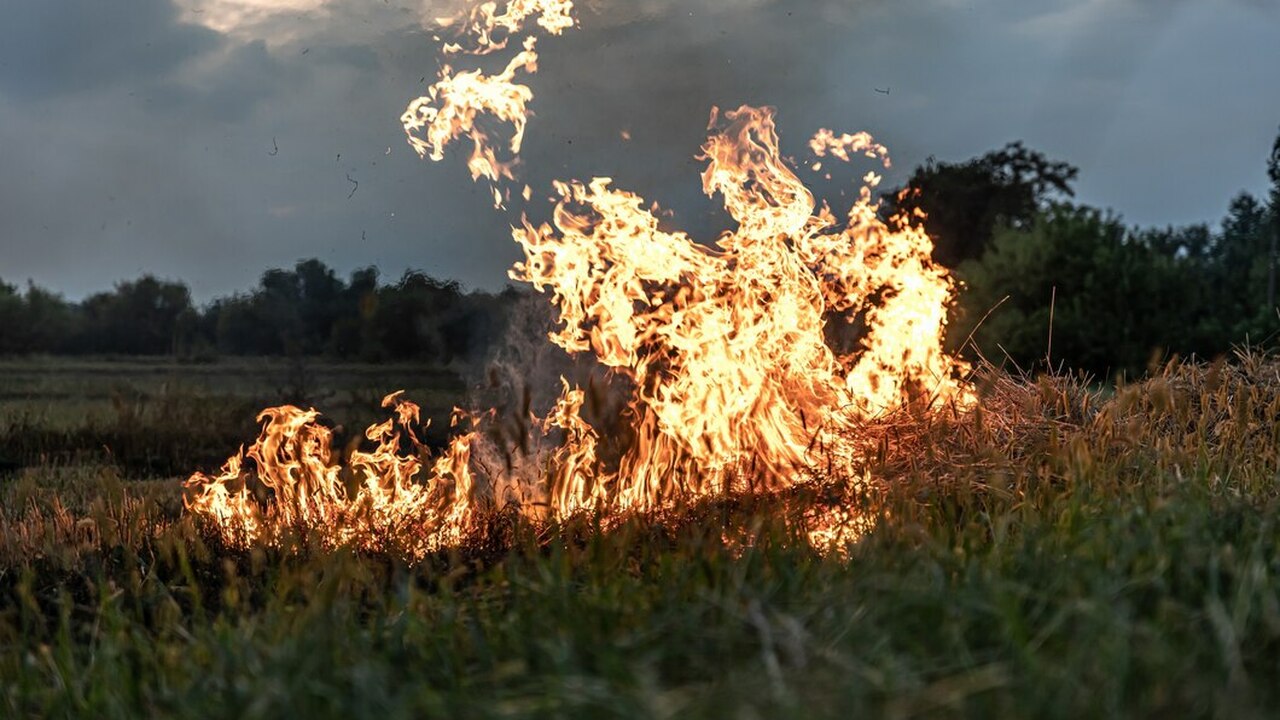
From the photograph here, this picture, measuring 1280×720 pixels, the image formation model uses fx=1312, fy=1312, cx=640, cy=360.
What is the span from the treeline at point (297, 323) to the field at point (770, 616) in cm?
475

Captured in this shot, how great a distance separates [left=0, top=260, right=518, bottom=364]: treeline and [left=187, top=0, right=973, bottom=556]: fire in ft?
7.23

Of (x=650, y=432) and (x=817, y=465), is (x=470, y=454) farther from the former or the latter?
(x=817, y=465)

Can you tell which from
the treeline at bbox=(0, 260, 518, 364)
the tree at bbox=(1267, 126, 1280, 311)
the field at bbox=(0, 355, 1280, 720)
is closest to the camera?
the field at bbox=(0, 355, 1280, 720)

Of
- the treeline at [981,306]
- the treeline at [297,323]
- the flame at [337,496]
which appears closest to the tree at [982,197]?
the treeline at [981,306]

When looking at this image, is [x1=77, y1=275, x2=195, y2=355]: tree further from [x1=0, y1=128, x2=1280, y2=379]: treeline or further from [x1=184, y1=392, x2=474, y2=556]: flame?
[x1=184, y1=392, x2=474, y2=556]: flame

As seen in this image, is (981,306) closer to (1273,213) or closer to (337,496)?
(1273,213)

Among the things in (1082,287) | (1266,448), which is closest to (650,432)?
(1266,448)

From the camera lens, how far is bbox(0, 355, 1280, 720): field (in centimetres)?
343

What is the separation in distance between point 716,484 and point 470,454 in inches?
87.7

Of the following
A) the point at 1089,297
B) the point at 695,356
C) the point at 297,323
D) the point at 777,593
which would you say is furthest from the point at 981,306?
the point at 777,593

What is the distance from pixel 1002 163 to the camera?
1591 inches

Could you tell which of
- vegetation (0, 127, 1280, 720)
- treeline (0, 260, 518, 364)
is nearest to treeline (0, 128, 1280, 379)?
treeline (0, 260, 518, 364)

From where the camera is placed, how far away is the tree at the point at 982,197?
3881 cm

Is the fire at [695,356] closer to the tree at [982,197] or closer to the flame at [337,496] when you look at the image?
the flame at [337,496]
